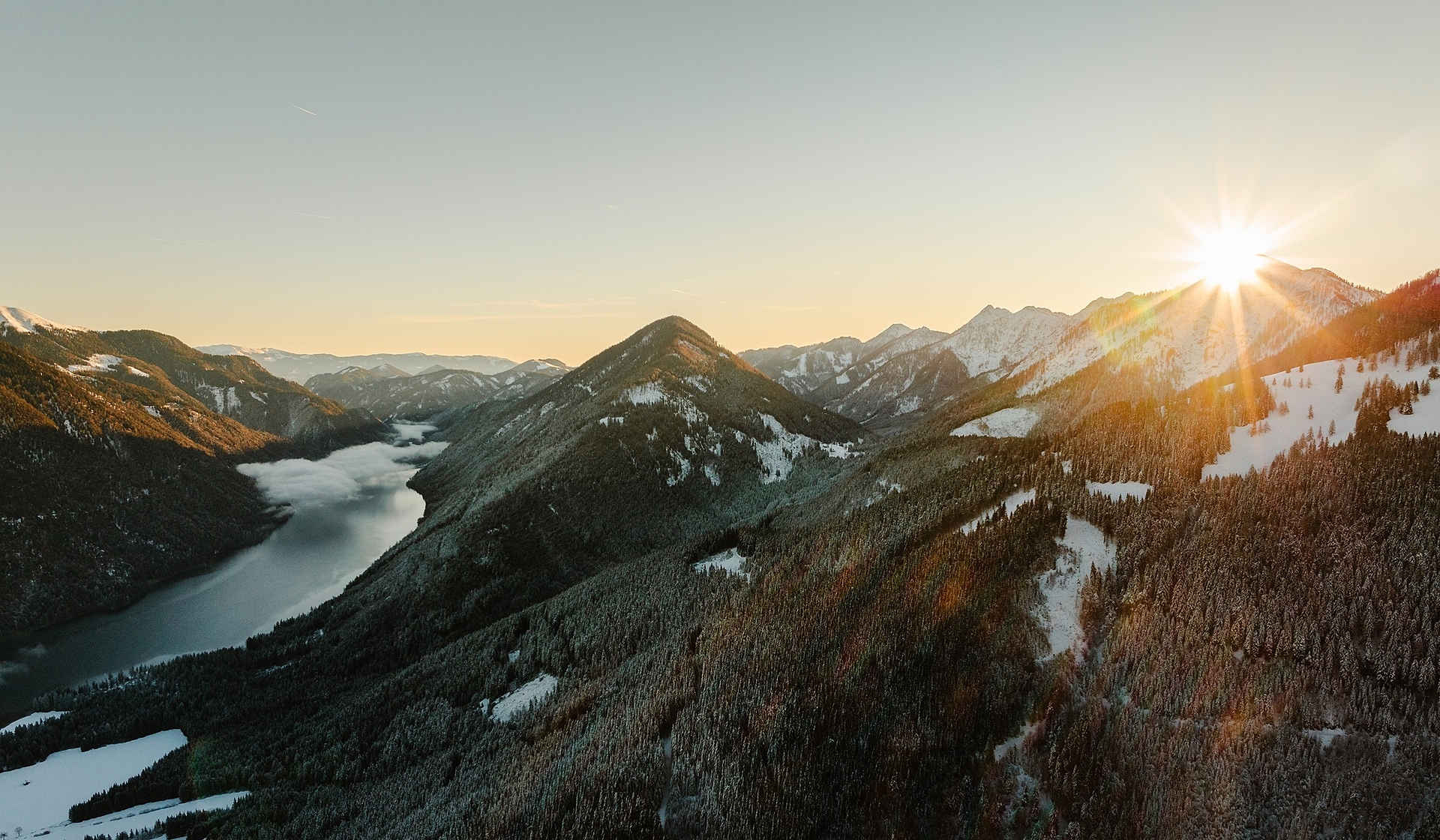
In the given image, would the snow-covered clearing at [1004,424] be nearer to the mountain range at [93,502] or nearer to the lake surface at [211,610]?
the lake surface at [211,610]

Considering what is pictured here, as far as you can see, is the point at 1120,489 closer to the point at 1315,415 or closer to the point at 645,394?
the point at 1315,415

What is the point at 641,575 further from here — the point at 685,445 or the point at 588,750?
the point at 685,445

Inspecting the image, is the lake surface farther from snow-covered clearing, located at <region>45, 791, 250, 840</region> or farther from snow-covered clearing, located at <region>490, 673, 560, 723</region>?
snow-covered clearing, located at <region>490, 673, 560, 723</region>

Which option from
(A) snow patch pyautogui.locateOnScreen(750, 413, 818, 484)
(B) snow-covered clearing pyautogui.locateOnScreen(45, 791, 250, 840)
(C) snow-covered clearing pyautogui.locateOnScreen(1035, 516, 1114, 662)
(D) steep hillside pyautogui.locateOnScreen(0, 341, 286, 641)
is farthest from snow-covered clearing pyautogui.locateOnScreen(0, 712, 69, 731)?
(A) snow patch pyautogui.locateOnScreen(750, 413, 818, 484)

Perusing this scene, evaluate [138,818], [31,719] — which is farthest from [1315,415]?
[31,719]

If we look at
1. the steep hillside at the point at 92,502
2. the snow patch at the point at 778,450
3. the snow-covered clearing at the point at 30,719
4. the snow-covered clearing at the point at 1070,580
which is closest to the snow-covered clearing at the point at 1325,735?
the snow-covered clearing at the point at 1070,580
